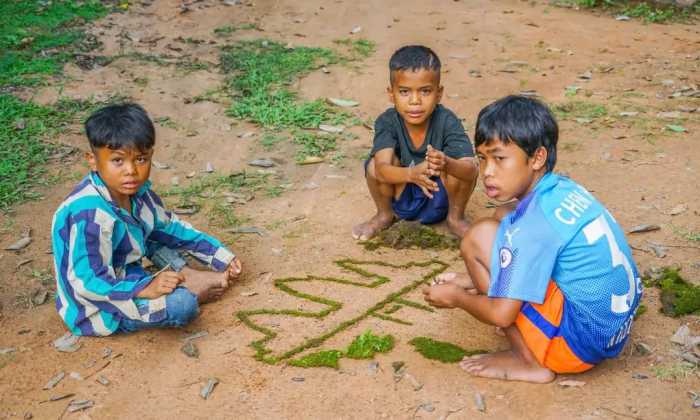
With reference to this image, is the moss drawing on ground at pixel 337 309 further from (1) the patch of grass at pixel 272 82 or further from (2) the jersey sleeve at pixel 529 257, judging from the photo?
(1) the patch of grass at pixel 272 82

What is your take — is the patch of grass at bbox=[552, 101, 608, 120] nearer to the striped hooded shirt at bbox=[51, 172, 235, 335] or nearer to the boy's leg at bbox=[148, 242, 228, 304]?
the boy's leg at bbox=[148, 242, 228, 304]

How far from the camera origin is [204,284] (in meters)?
3.58

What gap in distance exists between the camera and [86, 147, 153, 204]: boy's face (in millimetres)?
3273

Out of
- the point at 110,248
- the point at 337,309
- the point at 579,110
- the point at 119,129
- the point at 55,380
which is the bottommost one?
the point at 55,380

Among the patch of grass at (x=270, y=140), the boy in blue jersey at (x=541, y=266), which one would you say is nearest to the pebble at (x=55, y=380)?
the boy in blue jersey at (x=541, y=266)

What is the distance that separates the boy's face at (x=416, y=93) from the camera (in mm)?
4027

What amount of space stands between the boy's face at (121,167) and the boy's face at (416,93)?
1.47 metres

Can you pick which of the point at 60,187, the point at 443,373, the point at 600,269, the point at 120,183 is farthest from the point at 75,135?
the point at 600,269

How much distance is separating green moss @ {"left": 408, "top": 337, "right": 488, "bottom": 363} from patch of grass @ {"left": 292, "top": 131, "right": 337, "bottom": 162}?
96.4 inches

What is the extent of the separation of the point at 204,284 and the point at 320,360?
2.70ft

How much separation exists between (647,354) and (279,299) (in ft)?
5.57

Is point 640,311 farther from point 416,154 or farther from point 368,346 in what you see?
point 416,154

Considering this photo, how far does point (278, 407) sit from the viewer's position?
2.81 meters

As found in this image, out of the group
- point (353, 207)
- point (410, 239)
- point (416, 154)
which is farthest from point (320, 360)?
point (353, 207)
